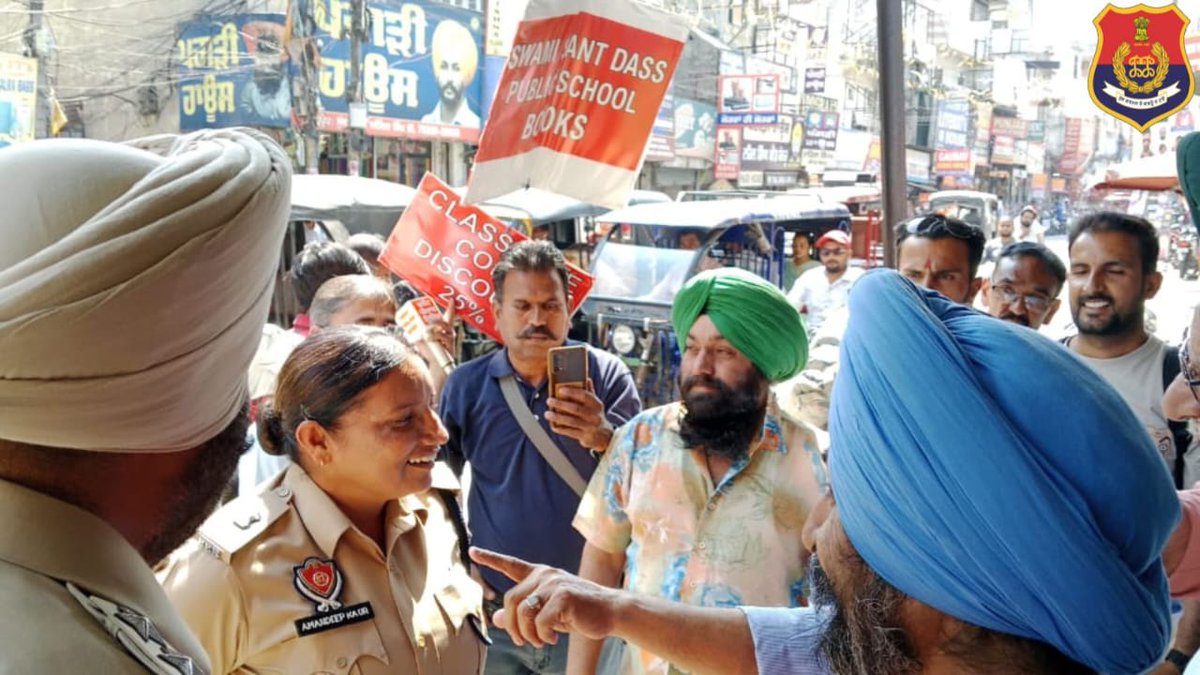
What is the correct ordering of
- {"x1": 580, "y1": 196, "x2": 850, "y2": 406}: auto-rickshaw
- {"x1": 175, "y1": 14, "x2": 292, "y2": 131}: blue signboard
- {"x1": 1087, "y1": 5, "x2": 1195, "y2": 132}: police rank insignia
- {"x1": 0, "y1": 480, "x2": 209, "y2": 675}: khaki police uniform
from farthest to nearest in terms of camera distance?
{"x1": 175, "y1": 14, "x2": 292, "y2": 131}: blue signboard < {"x1": 580, "y1": 196, "x2": 850, "y2": 406}: auto-rickshaw < {"x1": 1087, "y1": 5, "x2": 1195, "y2": 132}: police rank insignia < {"x1": 0, "y1": 480, "x2": 209, "y2": 675}: khaki police uniform

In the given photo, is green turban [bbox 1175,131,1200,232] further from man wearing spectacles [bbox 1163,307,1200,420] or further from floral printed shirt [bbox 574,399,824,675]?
floral printed shirt [bbox 574,399,824,675]

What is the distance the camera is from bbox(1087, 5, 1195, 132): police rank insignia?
4.98 metres

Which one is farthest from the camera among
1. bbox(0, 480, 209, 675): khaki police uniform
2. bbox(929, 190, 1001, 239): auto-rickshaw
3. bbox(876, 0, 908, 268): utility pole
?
bbox(929, 190, 1001, 239): auto-rickshaw

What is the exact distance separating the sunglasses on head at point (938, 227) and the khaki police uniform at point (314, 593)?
2096 mm

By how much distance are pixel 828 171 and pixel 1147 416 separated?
27.6 m

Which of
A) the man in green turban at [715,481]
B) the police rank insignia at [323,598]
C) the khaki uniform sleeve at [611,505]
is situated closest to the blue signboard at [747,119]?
the man in green turban at [715,481]

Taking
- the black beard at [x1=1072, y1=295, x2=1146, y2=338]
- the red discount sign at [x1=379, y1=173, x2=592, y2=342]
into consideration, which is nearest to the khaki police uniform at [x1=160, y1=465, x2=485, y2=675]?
the red discount sign at [x1=379, y1=173, x2=592, y2=342]

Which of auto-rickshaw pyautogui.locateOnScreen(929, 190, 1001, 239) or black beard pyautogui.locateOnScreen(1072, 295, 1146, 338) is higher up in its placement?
auto-rickshaw pyautogui.locateOnScreen(929, 190, 1001, 239)

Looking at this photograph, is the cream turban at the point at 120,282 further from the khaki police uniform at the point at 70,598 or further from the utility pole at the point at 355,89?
the utility pole at the point at 355,89

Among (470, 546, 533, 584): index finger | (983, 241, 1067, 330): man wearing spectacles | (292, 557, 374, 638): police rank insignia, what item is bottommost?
(292, 557, 374, 638): police rank insignia

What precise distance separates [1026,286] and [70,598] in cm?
318

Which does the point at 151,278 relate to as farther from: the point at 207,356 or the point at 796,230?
the point at 796,230

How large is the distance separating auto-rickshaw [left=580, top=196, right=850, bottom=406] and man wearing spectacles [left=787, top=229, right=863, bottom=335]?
4.00 ft

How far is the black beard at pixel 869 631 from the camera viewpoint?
3.52 feet
